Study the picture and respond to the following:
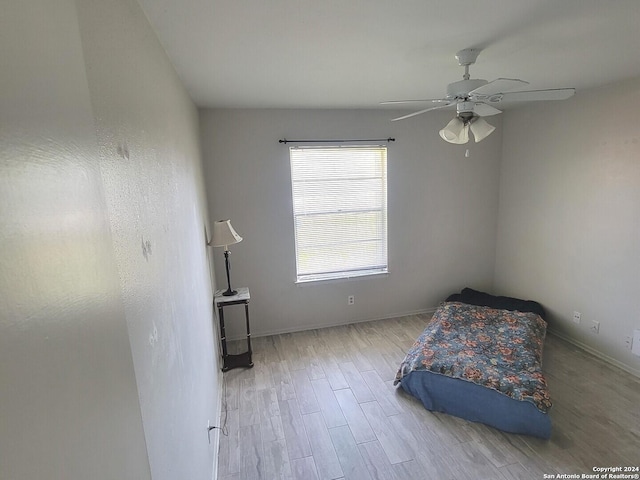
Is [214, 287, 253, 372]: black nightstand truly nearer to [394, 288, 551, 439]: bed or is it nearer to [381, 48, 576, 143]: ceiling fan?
[394, 288, 551, 439]: bed

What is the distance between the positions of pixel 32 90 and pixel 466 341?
3267 millimetres

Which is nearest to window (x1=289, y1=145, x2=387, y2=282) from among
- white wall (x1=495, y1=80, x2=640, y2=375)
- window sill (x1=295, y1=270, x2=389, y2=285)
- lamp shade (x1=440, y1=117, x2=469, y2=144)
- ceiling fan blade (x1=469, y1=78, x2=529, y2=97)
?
window sill (x1=295, y1=270, x2=389, y2=285)

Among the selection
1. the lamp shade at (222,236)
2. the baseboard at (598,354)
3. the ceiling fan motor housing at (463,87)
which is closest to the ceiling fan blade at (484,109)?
the ceiling fan motor housing at (463,87)

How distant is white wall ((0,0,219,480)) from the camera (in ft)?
1.29

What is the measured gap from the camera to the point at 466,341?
300 cm

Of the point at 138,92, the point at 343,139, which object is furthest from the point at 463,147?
the point at 138,92

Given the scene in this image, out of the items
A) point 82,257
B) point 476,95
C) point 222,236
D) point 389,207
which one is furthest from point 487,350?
point 82,257

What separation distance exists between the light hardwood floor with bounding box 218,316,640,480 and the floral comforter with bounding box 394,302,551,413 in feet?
0.89

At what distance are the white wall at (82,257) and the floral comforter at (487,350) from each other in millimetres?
1986

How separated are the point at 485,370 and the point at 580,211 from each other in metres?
1.93

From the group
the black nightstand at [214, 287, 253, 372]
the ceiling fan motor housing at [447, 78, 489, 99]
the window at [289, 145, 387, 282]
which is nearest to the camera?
the ceiling fan motor housing at [447, 78, 489, 99]

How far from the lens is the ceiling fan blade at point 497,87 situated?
63.3 inches

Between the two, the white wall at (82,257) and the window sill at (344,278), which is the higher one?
the white wall at (82,257)

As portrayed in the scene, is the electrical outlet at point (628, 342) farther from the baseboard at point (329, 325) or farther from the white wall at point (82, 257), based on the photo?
the white wall at point (82, 257)
